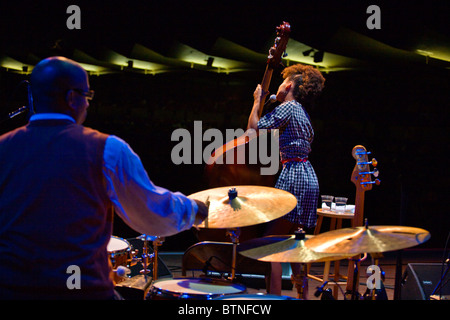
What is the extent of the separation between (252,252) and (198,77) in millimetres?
6236

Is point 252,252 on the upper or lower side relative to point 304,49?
lower

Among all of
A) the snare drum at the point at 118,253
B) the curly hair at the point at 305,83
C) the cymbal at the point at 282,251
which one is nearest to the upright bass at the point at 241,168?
the curly hair at the point at 305,83

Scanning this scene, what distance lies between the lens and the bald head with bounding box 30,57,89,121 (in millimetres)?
1486

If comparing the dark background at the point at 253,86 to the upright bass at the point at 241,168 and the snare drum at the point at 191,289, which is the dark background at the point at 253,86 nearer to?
the upright bass at the point at 241,168

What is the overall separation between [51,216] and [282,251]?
39.1 inches

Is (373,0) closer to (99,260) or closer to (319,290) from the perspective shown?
(319,290)

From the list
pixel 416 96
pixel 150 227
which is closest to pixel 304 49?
pixel 416 96

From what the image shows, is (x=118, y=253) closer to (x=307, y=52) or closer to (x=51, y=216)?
(x=51, y=216)

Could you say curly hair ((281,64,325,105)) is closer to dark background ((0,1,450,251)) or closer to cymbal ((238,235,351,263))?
cymbal ((238,235,351,263))

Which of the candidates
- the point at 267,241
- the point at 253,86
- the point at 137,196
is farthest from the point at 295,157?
the point at 253,86

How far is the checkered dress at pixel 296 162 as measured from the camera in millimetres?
2662

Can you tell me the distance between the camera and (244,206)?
6.49ft
